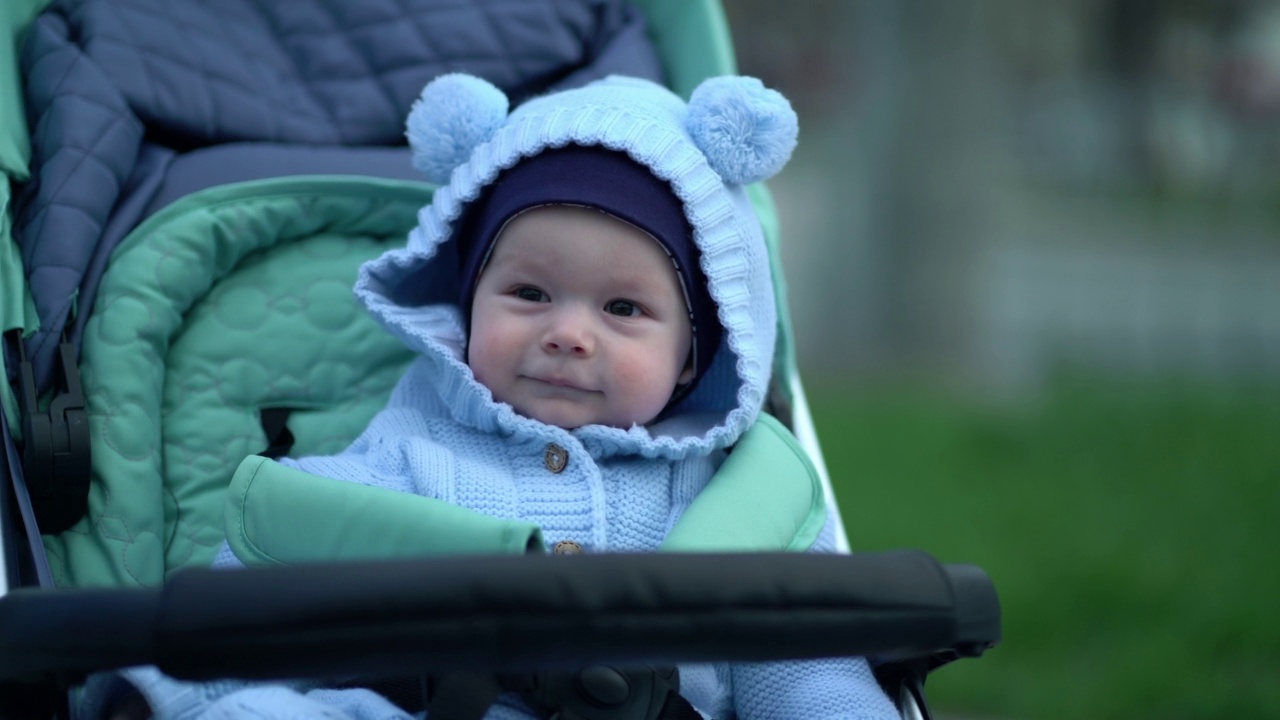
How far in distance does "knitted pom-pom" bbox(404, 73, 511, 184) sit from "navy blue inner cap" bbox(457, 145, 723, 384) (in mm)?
95

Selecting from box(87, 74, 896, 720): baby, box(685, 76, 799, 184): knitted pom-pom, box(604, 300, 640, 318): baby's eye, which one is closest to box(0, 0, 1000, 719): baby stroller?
box(87, 74, 896, 720): baby

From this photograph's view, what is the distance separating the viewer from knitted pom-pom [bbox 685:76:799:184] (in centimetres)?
191

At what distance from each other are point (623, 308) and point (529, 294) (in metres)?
0.13

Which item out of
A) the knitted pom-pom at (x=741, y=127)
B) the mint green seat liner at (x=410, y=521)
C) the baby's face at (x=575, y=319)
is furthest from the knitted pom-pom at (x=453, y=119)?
the mint green seat liner at (x=410, y=521)

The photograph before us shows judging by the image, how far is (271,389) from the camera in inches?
83.8

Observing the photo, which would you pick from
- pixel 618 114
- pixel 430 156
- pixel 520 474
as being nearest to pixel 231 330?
Result: pixel 430 156

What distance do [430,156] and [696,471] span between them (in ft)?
A: 1.92

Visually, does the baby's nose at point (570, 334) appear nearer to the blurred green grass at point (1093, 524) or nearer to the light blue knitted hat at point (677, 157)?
the light blue knitted hat at point (677, 157)

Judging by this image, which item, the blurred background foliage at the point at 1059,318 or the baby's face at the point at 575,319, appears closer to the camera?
the baby's face at the point at 575,319

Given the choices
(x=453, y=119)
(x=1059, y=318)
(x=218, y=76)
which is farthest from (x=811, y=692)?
(x=1059, y=318)

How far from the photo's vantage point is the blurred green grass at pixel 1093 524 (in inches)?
140

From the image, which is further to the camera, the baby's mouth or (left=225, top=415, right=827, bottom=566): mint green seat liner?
the baby's mouth

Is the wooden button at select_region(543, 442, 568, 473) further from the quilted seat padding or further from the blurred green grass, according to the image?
the blurred green grass

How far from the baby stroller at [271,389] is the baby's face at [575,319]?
0.61ft
